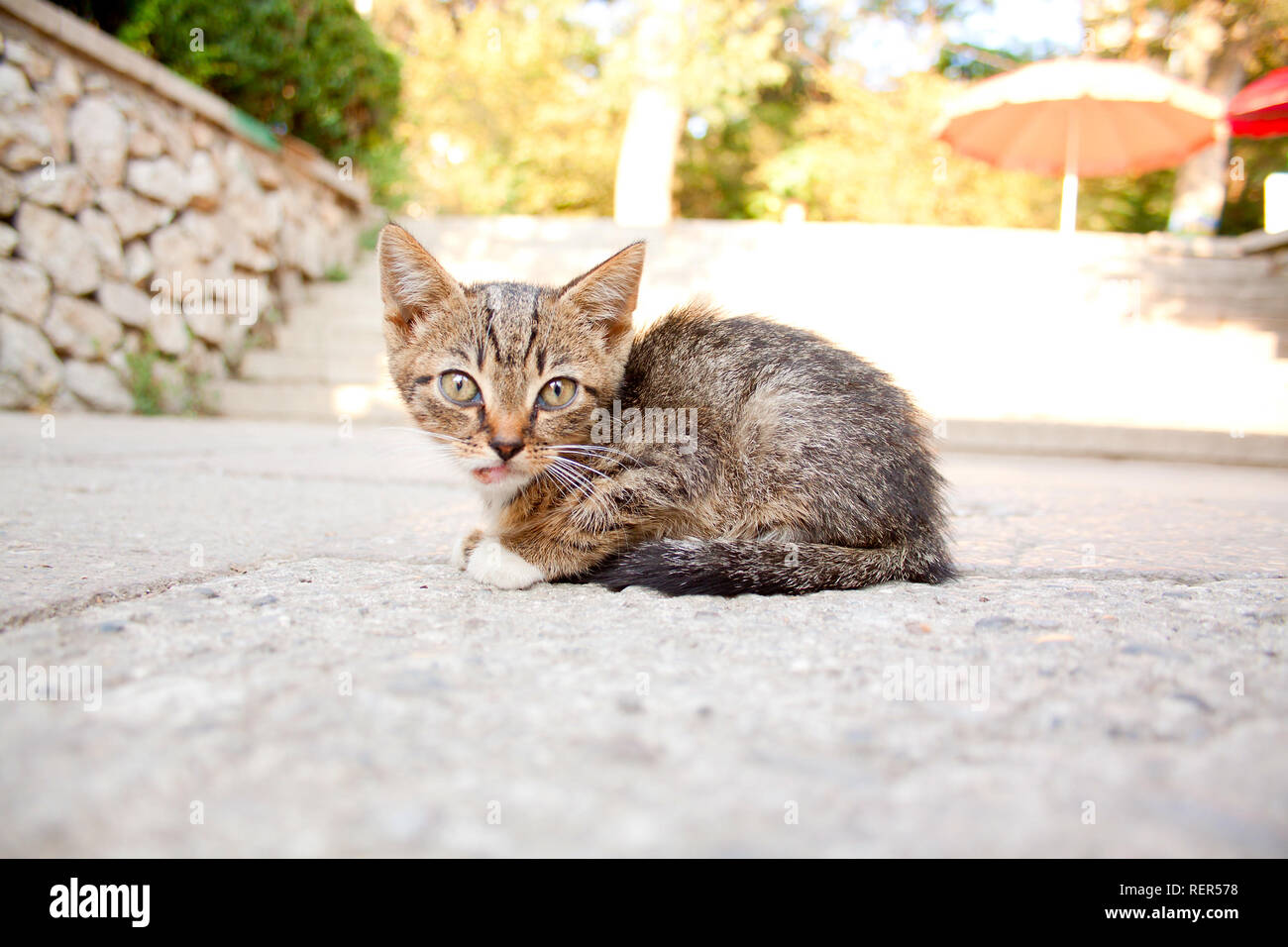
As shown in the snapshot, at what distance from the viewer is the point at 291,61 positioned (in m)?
7.46

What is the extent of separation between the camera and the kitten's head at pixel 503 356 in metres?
2.18

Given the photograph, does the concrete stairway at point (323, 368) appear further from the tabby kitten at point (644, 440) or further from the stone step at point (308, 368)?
the tabby kitten at point (644, 440)

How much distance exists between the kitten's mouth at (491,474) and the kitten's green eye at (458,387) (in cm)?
22

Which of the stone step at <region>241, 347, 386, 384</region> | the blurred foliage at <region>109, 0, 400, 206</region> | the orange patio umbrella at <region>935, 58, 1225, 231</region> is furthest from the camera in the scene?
the orange patio umbrella at <region>935, 58, 1225, 231</region>

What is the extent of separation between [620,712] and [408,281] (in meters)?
1.82

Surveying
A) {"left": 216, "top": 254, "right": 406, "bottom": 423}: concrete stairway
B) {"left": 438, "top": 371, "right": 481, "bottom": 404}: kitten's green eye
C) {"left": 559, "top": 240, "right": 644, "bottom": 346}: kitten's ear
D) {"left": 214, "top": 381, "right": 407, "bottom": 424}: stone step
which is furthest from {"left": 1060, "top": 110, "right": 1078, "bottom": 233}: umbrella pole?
{"left": 438, "top": 371, "right": 481, "bottom": 404}: kitten's green eye

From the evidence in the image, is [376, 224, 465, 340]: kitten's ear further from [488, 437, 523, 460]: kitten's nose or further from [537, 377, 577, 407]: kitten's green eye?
[488, 437, 523, 460]: kitten's nose

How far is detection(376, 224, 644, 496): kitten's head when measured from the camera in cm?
218

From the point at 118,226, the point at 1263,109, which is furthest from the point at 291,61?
the point at 1263,109

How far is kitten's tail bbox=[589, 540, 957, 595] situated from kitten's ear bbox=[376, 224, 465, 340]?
1031 millimetres

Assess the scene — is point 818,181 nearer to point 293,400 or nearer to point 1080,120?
point 1080,120

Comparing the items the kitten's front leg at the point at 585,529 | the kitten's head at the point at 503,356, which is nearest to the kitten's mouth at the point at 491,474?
the kitten's head at the point at 503,356

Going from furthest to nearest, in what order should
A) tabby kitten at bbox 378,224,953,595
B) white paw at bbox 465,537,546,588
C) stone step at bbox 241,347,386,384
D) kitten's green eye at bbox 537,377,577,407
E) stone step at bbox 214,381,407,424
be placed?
1. stone step at bbox 241,347,386,384
2. stone step at bbox 214,381,407,424
3. kitten's green eye at bbox 537,377,577,407
4. tabby kitten at bbox 378,224,953,595
5. white paw at bbox 465,537,546,588

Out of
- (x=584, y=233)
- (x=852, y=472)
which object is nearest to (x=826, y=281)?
(x=584, y=233)
